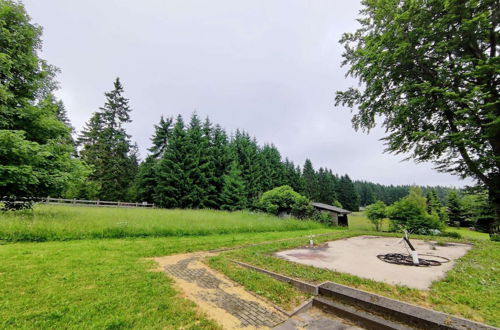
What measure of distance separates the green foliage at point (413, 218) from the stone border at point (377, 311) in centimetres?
1459

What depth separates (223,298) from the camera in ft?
10.8

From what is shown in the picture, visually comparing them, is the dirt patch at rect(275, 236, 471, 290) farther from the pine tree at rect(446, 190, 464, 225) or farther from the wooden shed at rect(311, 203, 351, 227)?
the pine tree at rect(446, 190, 464, 225)

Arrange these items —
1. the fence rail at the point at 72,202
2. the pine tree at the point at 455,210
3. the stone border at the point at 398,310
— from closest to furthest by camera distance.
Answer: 1. the stone border at the point at 398,310
2. the fence rail at the point at 72,202
3. the pine tree at the point at 455,210

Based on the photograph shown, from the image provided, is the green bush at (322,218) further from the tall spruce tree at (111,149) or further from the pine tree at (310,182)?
the tall spruce tree at (111,149)

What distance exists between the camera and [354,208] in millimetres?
50500

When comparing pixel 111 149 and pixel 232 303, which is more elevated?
pixel 111 149

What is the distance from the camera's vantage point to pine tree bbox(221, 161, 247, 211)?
966 inches

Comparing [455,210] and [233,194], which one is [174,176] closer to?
[233,194]

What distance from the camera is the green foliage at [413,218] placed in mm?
14260

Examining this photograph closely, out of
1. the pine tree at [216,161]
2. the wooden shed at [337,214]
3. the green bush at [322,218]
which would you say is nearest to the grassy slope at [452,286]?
the green bush at [322,218]

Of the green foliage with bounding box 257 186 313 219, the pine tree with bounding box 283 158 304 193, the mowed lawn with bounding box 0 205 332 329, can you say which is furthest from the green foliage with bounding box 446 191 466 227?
the mowed lawn with bounding box 0 205 332 329

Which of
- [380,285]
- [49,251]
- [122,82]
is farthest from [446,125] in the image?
[122,82]

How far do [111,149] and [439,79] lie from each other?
29.9 metres

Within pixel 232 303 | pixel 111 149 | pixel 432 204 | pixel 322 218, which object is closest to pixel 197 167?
pixel 111 149
